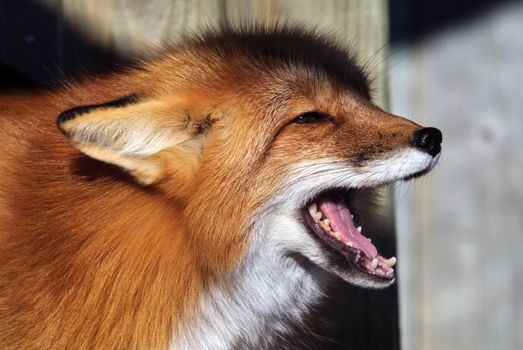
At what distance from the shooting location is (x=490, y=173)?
4410 millimetres

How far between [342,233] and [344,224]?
54mm

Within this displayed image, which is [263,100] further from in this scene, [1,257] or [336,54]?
[1,257]

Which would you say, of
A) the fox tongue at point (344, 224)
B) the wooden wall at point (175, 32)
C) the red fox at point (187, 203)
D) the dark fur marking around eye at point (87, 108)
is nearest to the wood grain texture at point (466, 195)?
the wooden wall at point (175, 32)

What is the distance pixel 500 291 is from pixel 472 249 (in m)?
0.23

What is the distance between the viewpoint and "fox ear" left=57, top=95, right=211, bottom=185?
2791mm

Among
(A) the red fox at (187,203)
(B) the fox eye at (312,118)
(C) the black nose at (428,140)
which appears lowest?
(A) the red fox at (187,203)

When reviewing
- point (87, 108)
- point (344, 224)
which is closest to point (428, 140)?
point (344, 224)

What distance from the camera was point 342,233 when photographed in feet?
10.6

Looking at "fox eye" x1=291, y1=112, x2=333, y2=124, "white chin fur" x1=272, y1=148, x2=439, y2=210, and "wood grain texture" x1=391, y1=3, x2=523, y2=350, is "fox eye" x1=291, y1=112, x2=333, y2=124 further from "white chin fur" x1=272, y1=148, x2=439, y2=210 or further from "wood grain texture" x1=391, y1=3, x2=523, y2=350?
"wood grain texture" x1=391, y1=3, x2=523, y2=350

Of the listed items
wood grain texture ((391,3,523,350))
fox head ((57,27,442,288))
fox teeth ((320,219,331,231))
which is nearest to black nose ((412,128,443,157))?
fox head ((57,27,442,288))

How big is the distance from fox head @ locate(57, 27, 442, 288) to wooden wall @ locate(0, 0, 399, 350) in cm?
47

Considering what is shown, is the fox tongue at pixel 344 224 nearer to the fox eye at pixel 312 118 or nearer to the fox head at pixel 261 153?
the fox head at pixel 261 153

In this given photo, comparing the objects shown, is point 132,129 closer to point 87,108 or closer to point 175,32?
point 87,108

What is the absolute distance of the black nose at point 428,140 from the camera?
3.06 metres
